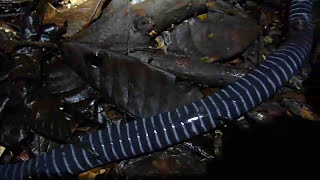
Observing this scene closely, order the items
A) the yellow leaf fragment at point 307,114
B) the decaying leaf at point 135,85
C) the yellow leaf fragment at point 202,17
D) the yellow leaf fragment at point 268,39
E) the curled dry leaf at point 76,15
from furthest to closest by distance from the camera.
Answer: the yellow leaf fragment at point 268,39
the yellow leaf fragment at point 202,17
the curled dry leaf at point 76,15
the yellow leaf fragment at point 307,114
the decaying leaf at point 135,85

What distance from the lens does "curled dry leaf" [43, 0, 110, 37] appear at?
13.0 ft

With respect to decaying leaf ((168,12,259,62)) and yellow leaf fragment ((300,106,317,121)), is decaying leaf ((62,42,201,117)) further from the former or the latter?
yellow leaf fragment ((300,106,317,121))

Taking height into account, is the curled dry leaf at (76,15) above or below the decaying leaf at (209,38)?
above

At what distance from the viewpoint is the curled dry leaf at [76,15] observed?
3.98 meters

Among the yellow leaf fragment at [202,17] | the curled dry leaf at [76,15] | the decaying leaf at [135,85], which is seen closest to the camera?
the decaying leaf at [135,85]

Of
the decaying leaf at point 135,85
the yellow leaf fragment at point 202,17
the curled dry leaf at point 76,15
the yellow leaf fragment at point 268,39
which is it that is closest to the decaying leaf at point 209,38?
the yellow leaf fragment at point 202,17

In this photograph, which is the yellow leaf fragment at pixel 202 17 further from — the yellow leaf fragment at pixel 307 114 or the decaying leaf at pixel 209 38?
the yellow leaf fragment at pixel 307 114

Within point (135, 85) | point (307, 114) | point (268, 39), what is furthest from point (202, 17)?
point (307, 114)

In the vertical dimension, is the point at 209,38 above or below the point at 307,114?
above

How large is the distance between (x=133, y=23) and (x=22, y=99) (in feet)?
4.15

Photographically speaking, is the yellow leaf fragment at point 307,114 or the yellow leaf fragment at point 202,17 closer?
the yellow leaf fragment at point 307,114

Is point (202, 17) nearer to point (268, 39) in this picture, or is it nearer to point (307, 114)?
point (268, 39)

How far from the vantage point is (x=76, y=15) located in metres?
4.09

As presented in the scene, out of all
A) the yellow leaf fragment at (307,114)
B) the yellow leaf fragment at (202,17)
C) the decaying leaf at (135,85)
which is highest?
the yellow leaf fragment at (202,17)
